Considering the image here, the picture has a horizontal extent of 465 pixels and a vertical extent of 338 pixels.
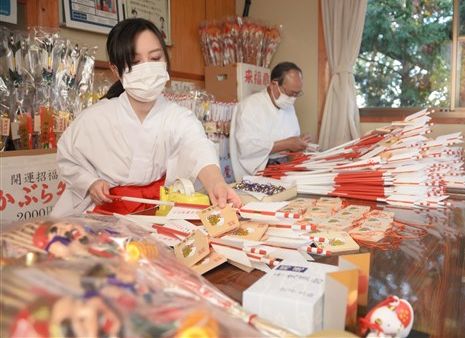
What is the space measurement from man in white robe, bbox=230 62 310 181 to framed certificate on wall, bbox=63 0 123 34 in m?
1.09

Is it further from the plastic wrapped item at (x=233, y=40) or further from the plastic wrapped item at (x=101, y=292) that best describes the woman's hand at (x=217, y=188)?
the plastic wrapped item at (x=233, y=40)

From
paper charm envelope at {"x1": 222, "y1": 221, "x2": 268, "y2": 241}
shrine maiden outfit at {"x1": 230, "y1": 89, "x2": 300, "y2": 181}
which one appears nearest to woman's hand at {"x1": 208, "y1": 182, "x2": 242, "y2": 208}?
paper charm envelope at {"x1": 222, "y1": 221, "x2": 268, "y2": 241}

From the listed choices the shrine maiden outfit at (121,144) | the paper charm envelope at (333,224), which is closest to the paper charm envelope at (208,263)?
the paper charm envelope at (333,224)

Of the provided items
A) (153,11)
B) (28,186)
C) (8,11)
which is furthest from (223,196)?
(153,11)

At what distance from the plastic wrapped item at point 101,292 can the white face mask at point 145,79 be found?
3.23ft

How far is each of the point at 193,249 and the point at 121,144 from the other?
878mm

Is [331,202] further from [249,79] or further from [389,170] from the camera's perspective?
[249,79]

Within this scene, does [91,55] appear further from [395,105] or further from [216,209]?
[395,105]

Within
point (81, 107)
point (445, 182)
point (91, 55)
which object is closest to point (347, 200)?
point (445, 182)

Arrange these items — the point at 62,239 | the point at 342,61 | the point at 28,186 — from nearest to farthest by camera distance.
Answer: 1. the point at 62,239
2. the point at 28,186
3. the point at 342,61

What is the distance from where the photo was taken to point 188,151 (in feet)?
5.18

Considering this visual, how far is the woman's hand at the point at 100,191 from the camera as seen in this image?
1.40 metres

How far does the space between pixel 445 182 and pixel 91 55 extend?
6.40ft

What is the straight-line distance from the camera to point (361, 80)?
3.91 metres
